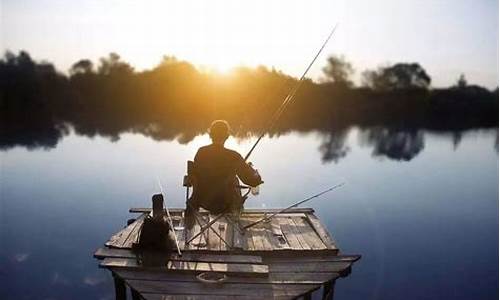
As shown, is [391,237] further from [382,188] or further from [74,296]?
[74,296]

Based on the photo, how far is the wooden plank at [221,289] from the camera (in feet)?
14.1

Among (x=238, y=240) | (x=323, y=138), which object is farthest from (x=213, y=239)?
(x=323, y=138)

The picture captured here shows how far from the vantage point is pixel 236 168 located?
24.5 ft

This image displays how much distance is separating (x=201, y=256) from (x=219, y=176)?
2.33 metres

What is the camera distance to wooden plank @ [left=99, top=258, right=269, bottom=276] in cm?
479

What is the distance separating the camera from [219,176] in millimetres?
7465

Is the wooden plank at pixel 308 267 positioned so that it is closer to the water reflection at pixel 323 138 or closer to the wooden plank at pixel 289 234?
the wooden plank at pixel 289 234

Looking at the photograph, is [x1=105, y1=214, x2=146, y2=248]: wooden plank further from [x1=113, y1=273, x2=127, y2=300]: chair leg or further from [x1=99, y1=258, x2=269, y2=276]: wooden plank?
[x1=99, y1=258, x2=269, y2=276]: wooden plank

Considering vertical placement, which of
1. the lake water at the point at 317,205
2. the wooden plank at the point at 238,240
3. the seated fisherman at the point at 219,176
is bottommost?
the lake water at the point at 317,205

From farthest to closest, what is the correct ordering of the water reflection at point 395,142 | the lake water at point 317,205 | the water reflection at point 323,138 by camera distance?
the water reflection at point 395,142 < the water reflection at point 323,138 < the lake water at point 317,205

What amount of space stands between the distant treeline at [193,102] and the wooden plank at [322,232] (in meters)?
28.7

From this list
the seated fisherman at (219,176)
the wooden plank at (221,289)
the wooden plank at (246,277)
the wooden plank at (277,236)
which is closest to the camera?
the wooden plank at (221,289)

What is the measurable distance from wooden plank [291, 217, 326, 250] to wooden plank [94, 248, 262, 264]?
900mm

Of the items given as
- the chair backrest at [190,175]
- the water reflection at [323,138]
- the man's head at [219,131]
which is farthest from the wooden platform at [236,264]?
the water reflection at [323,138]
